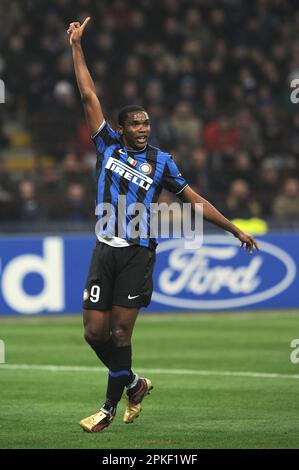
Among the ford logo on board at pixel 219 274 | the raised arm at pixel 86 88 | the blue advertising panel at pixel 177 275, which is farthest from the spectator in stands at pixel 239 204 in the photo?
the raised arm at pixel 86 88

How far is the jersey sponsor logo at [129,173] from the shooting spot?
842cm

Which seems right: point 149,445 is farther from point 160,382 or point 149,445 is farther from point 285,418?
point 160,382

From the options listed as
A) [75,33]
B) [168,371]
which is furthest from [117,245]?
[168,371]

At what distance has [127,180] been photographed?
8422 mm

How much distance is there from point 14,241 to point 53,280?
0.83 metres

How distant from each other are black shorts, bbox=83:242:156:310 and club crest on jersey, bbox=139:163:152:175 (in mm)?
560

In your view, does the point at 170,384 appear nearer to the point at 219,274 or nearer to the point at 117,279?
the point at 117,279

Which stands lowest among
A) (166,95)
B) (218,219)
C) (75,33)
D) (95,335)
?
(95,335)

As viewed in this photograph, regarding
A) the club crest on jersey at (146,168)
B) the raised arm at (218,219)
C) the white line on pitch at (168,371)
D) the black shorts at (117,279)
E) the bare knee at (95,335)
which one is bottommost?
the white line on pitch at (168,371)

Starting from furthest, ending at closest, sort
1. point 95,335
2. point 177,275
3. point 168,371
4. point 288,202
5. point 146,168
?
point 288,202
point 177,275
point 168,371
point 146,168
point 95,335

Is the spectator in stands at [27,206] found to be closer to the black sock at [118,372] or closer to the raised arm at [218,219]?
the raised arm at [218,219]

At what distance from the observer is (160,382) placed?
36.2ft

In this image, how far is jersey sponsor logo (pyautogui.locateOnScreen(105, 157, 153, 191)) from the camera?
8422 millimetres

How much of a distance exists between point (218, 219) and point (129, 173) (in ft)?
2.51
